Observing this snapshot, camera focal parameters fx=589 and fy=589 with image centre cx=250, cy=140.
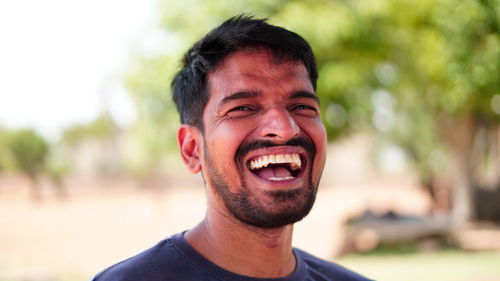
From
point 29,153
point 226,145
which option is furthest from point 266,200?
point 29,153

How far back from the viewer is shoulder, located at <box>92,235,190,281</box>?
5.52 feet

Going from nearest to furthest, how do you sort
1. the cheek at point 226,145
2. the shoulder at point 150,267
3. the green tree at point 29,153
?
the shoulder at point 150,267
the cheek at point 226,145
the green tree at point 29,153

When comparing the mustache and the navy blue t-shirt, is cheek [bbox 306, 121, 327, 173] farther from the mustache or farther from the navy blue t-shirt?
the navy blue t-shirt

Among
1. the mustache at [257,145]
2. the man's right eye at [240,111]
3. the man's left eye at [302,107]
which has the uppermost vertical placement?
the man's left eye at [302,107]

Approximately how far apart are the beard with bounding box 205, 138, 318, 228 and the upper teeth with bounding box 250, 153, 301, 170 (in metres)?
0.03

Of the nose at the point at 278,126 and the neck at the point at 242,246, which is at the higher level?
the nose at the point at 278,126

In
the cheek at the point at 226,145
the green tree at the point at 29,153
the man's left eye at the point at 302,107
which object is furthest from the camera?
the green tree at the point at 29,153

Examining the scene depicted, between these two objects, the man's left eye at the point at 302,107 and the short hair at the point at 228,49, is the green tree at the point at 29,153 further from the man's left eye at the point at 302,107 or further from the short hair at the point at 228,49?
the man's left eye at the point at 302,107

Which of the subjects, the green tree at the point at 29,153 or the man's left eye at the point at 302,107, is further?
the green tree at the point at 29,153

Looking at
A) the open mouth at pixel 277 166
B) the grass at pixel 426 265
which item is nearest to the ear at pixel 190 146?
the open mouth at pixel 277 166

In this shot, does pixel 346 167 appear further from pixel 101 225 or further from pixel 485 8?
pixel 485 8

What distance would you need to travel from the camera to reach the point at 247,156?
1777 millimetres

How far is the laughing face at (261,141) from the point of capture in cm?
175

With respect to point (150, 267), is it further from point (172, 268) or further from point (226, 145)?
point (226, 145)
